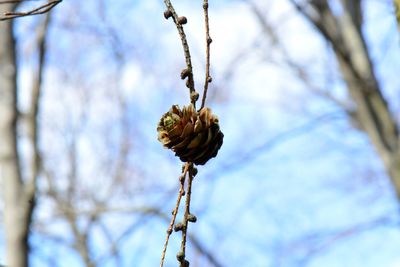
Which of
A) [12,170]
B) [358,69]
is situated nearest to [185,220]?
[12,170]

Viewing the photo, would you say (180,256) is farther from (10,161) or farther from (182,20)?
(10,161)

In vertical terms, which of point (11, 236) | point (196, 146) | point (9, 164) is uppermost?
point (9, 164)

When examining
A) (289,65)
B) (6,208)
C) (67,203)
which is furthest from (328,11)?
(67,203)

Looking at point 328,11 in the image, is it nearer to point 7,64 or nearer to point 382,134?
point 382,134

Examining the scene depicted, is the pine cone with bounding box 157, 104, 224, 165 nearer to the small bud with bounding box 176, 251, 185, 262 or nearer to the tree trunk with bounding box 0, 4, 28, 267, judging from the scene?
the small bud with bounding box 176, 251, 185, 262

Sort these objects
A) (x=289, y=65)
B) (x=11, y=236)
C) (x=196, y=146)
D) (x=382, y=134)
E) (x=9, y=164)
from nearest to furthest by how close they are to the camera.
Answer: (x=196, y=146)
(x=11, y=236)
(x=9, y=164)
(x=382, y=134)
(x=289, y=65)

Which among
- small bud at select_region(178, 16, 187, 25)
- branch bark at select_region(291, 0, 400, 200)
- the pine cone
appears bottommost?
the pine cone

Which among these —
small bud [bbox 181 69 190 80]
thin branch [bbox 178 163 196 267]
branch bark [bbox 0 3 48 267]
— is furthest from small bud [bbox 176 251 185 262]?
branch bark [bbox 0 3 48 267]
